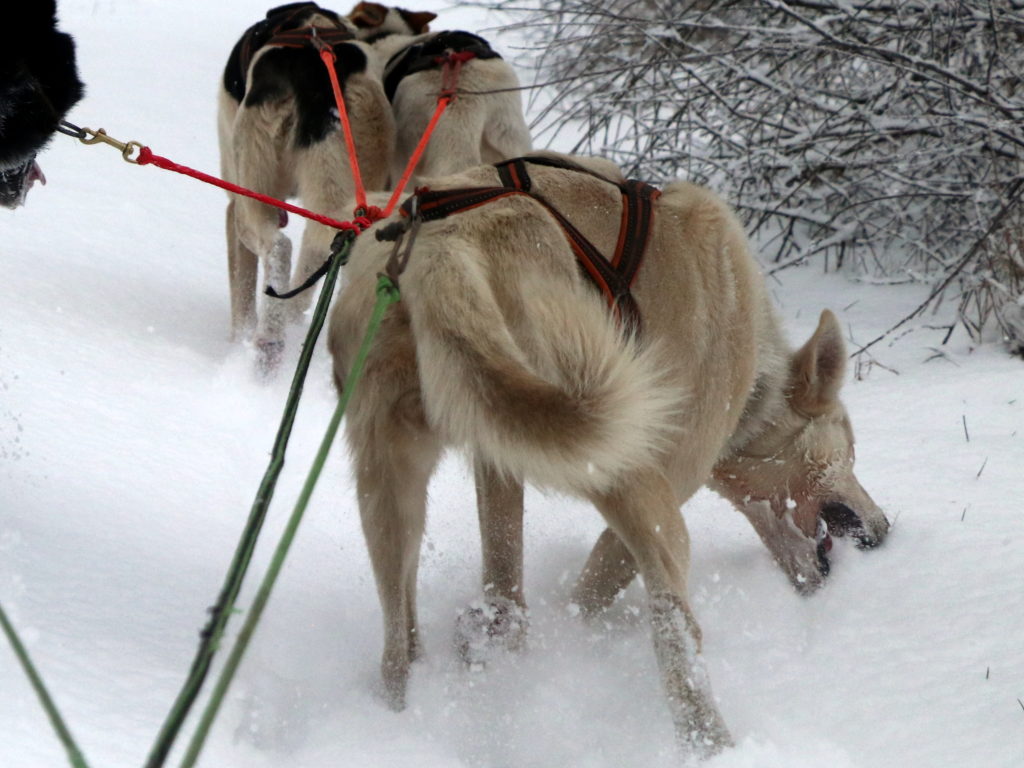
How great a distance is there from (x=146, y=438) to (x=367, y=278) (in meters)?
1.94

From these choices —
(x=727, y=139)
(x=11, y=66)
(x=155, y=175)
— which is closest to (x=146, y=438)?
(x=11, y=66)

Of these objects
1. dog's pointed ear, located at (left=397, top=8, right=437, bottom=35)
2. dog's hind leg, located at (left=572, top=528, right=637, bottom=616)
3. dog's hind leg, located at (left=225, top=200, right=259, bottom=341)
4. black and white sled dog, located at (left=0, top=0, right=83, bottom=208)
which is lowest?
dog's hind leg, located at (left=225, top=200, right=259, bottom=341)

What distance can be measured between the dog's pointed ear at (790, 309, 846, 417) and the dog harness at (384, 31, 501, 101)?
105 inches

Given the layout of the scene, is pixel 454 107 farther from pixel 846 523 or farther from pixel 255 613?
pixel 255 613

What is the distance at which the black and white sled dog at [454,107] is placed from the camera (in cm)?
491

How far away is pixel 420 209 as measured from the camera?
2.48 metres

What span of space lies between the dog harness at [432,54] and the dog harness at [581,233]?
8.00ft

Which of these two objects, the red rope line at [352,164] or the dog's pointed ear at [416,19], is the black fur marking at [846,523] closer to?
the red rope line at [352,164]

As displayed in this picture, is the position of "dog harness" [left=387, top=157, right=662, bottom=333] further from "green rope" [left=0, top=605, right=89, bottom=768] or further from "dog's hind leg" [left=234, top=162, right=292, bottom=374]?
"dog's hind leg" [left=234, top=162, right=292, bottom=374]

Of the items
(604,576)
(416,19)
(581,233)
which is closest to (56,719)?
(581,233)

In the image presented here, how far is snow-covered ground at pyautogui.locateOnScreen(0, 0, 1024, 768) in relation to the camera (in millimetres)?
2438

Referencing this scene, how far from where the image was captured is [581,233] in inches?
105

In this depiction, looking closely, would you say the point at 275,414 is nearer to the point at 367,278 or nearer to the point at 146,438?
the point at 146,438

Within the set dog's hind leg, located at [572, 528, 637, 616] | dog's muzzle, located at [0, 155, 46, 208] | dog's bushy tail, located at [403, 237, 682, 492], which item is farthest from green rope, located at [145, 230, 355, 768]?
Answer: dog's muzzle, located at [0, 155, 46, 208]
